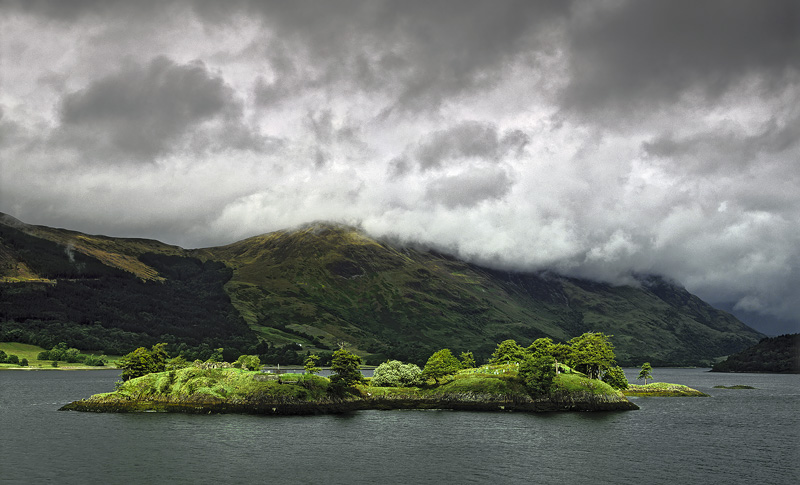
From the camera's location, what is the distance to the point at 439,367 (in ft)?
621

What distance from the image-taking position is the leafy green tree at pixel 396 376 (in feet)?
631

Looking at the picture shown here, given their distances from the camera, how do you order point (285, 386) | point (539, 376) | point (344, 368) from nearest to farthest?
point (285, 386)
point (344, 368)
point (539, 376)

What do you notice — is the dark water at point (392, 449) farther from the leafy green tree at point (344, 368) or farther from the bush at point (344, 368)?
the leafy green tree at point (344, 368)

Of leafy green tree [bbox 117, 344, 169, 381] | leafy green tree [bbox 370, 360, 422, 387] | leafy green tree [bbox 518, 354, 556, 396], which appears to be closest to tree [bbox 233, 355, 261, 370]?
leafy green tree [bbox 117, 344, 169, 381]

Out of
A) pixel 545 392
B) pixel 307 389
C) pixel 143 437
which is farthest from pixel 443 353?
pixel 143 437

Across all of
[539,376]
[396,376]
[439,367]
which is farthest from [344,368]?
[539,376]

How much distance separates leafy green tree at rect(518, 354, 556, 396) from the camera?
178375 mm

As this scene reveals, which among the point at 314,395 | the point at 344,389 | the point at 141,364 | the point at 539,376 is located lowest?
the point at 314,395

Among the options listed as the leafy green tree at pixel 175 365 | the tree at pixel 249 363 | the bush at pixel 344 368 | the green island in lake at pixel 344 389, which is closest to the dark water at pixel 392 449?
the green island in lake at pixel 344 389

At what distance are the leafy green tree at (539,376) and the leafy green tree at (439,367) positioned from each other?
83.5ft

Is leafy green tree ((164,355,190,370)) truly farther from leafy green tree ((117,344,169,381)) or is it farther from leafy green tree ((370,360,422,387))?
leafy green tree ((370,360,422,387))

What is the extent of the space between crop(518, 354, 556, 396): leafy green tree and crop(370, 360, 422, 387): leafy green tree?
3673cm

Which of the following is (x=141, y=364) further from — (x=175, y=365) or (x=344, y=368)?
(x=344, y=368)

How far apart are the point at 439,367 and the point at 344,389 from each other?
33445 mm
